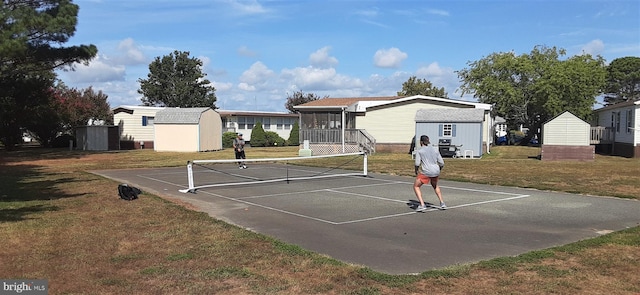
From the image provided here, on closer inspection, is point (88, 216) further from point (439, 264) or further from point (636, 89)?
point (636, 89)

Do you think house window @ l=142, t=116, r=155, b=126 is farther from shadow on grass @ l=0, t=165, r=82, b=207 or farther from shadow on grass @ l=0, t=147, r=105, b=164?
shadow on grass @ l=0, t=165, r=82, b=207

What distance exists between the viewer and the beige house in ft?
111

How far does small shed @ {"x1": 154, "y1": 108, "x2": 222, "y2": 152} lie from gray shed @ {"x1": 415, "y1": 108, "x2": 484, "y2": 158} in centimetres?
1751

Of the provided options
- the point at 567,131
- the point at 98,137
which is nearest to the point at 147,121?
the point at 98,137

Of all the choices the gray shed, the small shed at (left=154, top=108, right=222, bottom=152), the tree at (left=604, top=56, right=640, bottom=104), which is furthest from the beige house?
the tree at (left=604, top=56, right=640, bottom=104)

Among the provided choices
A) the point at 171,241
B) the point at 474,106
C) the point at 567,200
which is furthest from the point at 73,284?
the point at 474,106

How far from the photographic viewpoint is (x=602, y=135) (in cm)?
3584

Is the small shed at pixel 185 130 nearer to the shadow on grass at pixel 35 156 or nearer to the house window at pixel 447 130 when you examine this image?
the shadow on grass at pixel 35 156

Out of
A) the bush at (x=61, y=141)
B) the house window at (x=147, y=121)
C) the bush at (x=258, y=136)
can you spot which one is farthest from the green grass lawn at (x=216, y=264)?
the bush at (x=61, y=141)

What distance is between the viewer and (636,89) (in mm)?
70625

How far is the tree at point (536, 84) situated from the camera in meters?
44.9

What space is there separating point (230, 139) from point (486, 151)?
78.1 ft

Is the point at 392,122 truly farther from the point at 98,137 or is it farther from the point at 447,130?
the point at 98,137

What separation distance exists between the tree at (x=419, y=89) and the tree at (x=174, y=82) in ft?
89.7
